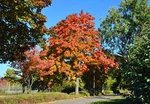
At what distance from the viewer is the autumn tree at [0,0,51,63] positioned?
782cm

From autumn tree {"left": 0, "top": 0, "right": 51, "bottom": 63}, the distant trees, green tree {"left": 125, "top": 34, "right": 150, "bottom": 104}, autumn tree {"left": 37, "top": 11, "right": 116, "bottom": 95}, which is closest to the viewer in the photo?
green tree {"left": 125, "top": 34, "right": 150, "bottom": 104}

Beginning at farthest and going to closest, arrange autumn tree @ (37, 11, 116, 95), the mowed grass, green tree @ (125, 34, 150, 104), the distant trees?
1. autumn tree @ (37, 11, 116, 95)
2. the distant trees
3. the mowed grass
4. green tree @ (125, 34, 150, 104)

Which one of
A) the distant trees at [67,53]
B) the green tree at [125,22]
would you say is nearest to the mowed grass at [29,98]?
the distant trees at [67,53]

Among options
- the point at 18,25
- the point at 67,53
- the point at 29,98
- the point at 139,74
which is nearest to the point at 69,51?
the point at 67,53

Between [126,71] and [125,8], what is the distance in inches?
602

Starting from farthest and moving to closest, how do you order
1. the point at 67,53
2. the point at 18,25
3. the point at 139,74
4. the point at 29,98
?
the point at 67,53
the point at 29,98
the point at 18,25
the point at 139,74

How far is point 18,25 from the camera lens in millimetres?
9398

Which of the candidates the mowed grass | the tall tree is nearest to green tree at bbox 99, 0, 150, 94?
the tall tree

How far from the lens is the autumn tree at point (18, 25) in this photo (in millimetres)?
7816

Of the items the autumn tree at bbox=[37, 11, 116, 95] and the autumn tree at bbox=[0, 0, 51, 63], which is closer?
the autumn tree at bbox=[0, 0, 51, 63]

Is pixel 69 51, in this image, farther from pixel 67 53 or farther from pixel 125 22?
pixel 125 22

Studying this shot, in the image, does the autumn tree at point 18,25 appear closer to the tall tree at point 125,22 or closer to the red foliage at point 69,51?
the red foliage at point 69,51

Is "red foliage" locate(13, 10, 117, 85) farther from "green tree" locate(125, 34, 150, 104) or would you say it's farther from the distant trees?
"green tree" locate(125, 34, 150, 104)

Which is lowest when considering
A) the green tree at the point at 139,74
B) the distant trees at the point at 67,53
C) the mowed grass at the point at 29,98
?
the mowed grass at the point at 29,98
